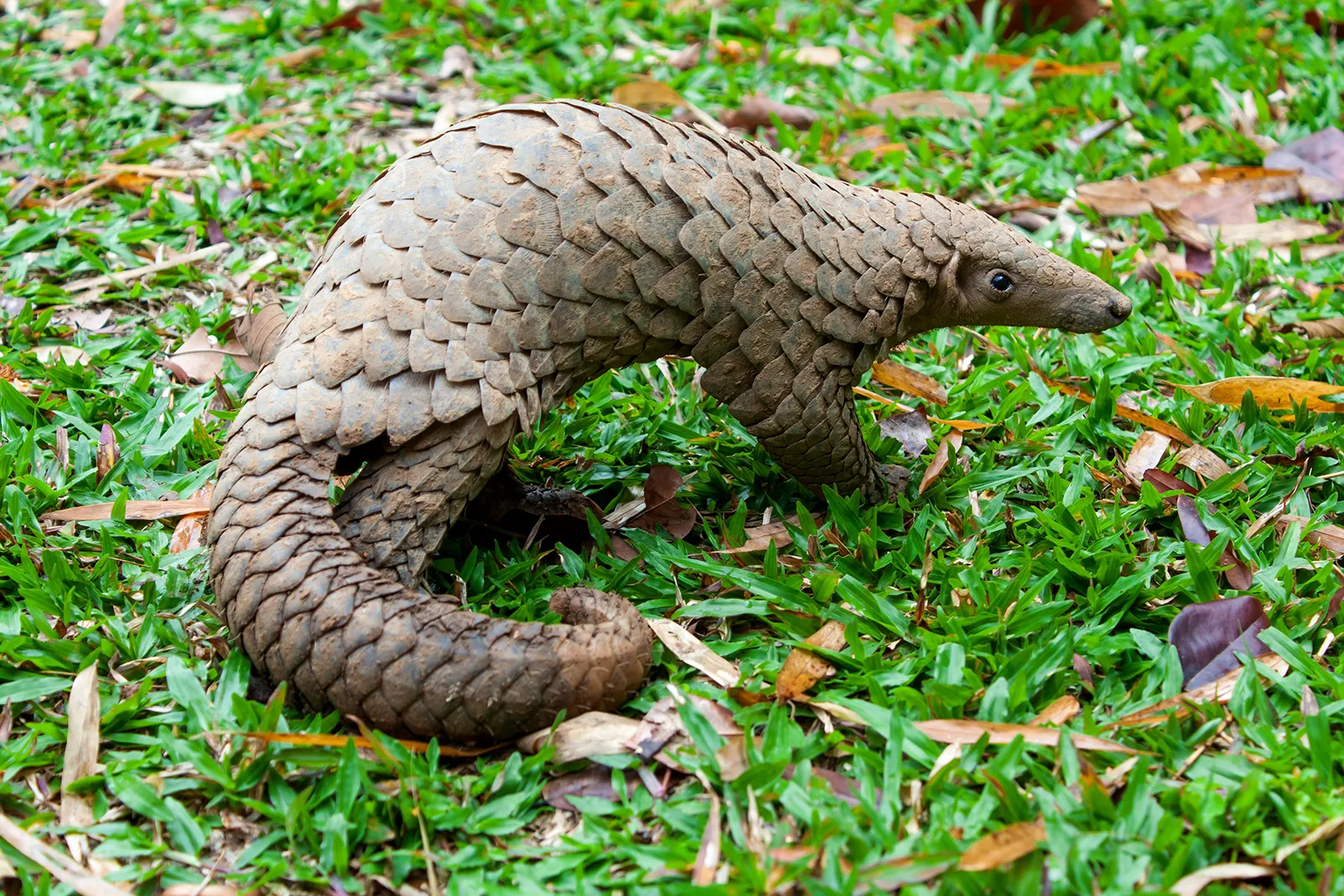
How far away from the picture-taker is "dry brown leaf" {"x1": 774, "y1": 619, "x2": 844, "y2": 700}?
2.64 metres

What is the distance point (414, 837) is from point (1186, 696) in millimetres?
1631

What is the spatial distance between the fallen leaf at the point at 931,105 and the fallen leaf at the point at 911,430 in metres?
2.01

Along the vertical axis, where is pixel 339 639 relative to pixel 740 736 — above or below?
above

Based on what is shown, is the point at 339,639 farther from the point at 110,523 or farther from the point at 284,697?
the point at 110,523

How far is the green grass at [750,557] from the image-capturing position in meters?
2.33

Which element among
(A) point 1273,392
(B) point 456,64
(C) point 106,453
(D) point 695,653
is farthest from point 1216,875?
(B) point 456,64

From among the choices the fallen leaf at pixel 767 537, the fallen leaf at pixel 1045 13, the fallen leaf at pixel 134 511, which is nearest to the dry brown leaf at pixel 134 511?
the fallen leaf at pixel 134 511

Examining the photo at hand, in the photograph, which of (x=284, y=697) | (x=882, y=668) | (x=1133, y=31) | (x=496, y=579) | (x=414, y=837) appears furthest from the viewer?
(x=1133, y=31)

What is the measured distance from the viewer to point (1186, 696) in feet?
8.55

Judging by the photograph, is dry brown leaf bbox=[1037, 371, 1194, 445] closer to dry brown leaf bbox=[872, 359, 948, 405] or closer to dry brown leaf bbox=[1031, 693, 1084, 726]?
dry brown leaf bbox=[872, 359, 948, 405]

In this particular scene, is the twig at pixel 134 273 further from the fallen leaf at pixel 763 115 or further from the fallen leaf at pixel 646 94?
the fallen leaf at pixel 763 115

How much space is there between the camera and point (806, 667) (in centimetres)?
270

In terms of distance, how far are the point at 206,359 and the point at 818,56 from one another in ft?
10.7

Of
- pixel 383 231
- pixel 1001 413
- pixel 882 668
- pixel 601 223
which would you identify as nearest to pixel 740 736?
pixel 882 668
